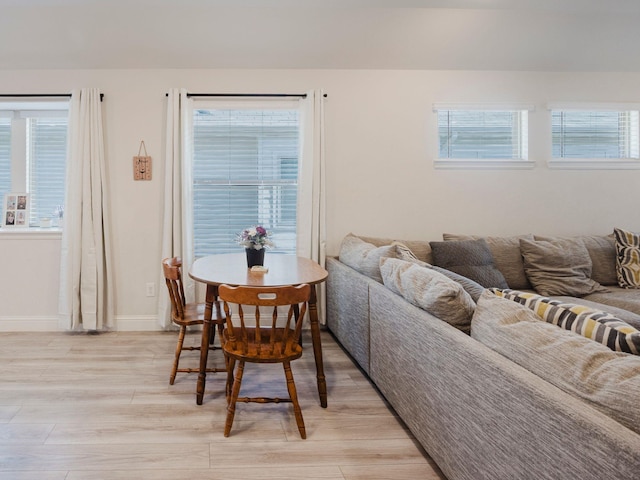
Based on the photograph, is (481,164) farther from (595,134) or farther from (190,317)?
(190,317)

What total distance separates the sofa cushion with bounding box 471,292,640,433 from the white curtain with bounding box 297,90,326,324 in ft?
7.57

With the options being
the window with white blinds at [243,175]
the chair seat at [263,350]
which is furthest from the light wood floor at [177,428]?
the window with white blinds at [243,175]

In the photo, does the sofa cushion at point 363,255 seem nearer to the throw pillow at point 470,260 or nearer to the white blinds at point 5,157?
the throw pillow at point 470,260

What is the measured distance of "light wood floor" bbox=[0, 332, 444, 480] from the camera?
73.0 inches

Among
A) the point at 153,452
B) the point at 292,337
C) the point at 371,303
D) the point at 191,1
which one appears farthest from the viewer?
the point at 191,1

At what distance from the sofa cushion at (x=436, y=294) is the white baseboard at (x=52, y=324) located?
258 cm

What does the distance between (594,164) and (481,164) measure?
114cm

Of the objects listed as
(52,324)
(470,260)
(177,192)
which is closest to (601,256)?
(470,260)

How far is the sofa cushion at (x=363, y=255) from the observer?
2.85m

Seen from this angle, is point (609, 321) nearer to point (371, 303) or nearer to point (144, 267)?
point (371, 303)

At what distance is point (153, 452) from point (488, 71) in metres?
4.08

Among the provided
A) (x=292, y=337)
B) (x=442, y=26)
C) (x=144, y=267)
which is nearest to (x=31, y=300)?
(x=144, y=267)

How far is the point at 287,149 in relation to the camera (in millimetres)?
4062

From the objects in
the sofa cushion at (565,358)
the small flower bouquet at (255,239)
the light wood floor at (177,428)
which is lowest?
the light wood floor at (177,428)
